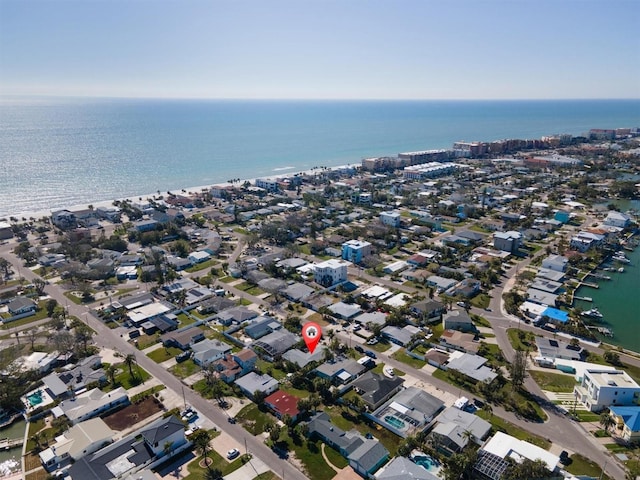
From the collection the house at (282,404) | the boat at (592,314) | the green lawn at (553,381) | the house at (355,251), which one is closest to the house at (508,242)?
the boat at (592,314)

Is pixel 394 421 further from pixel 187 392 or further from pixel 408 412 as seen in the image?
pixel 187 392

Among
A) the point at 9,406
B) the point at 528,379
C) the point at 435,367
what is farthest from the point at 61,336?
the point at 528,379

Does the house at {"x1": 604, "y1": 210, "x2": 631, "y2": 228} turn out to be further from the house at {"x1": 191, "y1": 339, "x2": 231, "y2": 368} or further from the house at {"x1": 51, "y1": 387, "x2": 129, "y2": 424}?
the house at {"x1": 51, "y1": 387, "x2": 129, "y2": 424}

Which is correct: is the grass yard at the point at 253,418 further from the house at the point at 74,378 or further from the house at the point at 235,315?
the house at the point at 74,378

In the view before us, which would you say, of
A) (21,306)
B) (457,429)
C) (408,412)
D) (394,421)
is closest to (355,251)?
(408,412)

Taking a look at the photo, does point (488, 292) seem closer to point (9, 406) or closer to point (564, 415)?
point (564, 415)
